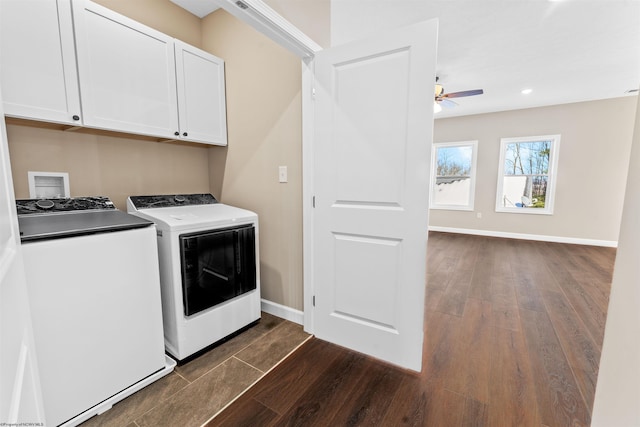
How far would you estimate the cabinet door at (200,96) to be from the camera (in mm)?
2113

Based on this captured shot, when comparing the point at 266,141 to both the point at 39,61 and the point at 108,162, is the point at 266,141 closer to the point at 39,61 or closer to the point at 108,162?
the point at 108,162

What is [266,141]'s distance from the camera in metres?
2.24

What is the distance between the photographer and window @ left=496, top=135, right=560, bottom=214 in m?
5.12

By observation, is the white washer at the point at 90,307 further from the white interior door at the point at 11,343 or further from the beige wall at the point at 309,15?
the beige wall at the point at 309,15

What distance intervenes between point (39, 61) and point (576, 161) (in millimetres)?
6997

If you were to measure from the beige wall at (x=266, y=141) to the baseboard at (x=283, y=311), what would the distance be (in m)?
0.05

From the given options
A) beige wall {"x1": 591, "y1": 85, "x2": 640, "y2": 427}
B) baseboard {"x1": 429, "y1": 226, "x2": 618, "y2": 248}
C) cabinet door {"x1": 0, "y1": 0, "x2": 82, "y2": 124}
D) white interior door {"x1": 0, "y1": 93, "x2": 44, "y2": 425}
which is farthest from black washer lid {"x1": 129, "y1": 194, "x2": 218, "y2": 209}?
baseboard {"x1": 429, "y1": 226, "x2": 618, "y2": 248}

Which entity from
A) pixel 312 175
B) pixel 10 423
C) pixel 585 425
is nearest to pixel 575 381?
pixel 585 425

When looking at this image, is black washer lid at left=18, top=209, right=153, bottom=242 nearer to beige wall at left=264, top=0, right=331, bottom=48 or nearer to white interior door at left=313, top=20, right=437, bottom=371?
white interior door at left=313, top=20, right=437, bottom=371

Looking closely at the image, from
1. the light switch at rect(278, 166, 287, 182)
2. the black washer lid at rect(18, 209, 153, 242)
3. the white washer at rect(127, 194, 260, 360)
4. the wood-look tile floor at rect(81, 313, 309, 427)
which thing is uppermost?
the light switch at rect(278, 166, 287, 182)

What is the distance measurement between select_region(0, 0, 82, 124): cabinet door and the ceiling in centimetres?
89

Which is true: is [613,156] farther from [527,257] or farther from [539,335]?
[539,335]

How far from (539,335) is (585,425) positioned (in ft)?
2.83

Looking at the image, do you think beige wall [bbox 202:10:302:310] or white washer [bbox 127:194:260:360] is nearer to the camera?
white washer [bbox 127:194:260:360]
